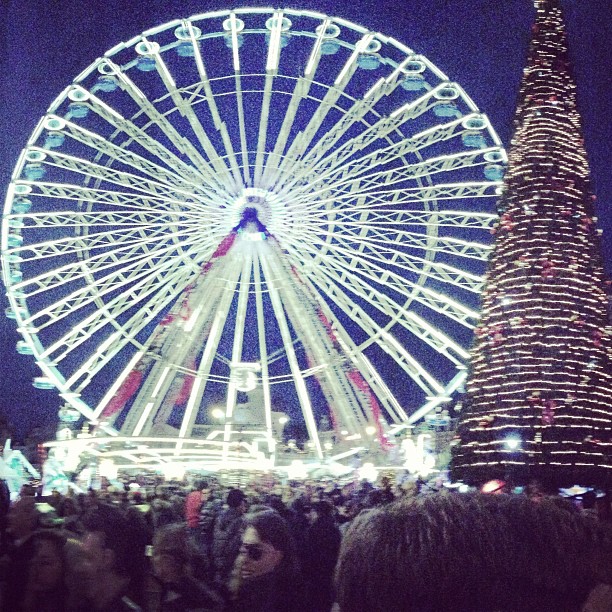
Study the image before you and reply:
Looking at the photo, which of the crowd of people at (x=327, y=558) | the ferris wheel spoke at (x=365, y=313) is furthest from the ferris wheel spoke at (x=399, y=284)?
the crowd of people at (x=327, y=558)

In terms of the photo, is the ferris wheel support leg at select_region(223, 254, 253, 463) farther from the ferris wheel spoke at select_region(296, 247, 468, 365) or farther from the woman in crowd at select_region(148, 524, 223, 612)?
the woman in crowd at select_region(148, 524, 223, 612)

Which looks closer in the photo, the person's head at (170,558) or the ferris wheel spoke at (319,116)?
the person's head at (170,558)

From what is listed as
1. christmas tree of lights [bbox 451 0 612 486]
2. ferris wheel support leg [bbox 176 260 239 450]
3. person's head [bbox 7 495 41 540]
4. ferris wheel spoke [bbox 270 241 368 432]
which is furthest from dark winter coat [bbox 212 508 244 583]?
ferris wheel support leg [bbox 176 260 239 450]

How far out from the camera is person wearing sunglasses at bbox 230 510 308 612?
3.54m

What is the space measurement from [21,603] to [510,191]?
11.5 meters

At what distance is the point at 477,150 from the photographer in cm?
2062

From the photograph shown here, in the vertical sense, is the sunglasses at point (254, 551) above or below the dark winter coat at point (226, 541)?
above

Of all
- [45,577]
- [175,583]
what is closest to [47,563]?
[45,577]

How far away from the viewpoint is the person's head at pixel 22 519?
4633 millimetres

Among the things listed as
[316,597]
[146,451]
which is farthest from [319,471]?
[316,597]

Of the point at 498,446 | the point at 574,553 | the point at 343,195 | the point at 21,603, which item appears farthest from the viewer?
the point at 343,195

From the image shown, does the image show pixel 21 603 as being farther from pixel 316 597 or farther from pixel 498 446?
pixel 498 446

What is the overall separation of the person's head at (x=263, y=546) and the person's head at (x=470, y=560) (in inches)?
92.5

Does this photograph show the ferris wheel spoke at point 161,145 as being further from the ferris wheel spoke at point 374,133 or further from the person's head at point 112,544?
the person's head at point 112,544
